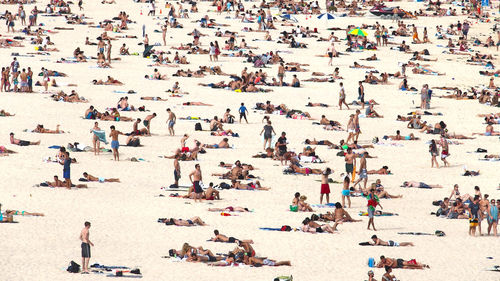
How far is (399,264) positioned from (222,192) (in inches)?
333

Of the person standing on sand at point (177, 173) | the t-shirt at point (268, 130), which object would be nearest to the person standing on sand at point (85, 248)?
the person standing on sand at point (177, 173)

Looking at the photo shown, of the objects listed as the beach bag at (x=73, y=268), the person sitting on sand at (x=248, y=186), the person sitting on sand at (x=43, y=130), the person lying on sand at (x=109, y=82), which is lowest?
the person sitting on sand at (x=248, y=186)

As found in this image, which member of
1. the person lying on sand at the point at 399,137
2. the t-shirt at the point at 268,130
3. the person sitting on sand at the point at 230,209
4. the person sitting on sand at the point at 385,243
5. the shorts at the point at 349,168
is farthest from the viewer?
the person lying on sand at the point at 399,137

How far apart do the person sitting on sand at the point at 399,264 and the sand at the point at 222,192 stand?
0.29 metres

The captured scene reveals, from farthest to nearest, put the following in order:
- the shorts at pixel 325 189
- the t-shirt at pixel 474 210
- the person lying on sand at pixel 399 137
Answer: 1. the person lying on sand at pixel 399 137
2. the shorts at pixel 325 189
3. the t-shirt at pixel 474 210

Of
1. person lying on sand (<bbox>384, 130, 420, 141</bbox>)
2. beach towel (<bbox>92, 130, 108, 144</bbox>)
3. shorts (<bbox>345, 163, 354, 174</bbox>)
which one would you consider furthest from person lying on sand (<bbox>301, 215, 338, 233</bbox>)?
person lying on sand (<bbox>384, 130, 420, 141</bbox>)

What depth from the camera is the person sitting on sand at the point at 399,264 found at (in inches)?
882

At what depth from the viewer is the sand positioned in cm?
2250

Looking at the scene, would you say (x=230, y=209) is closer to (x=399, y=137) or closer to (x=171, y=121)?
(x=171, y=121)

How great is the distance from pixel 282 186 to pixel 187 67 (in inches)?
872

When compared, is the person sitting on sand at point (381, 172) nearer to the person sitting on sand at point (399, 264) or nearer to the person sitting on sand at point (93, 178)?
the person sitting on sand at point (93, 178)

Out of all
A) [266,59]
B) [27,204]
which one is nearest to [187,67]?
[266,59]

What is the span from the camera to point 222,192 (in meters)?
29.7

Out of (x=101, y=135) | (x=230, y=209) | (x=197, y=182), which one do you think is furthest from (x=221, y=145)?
(x=230, y=209)
